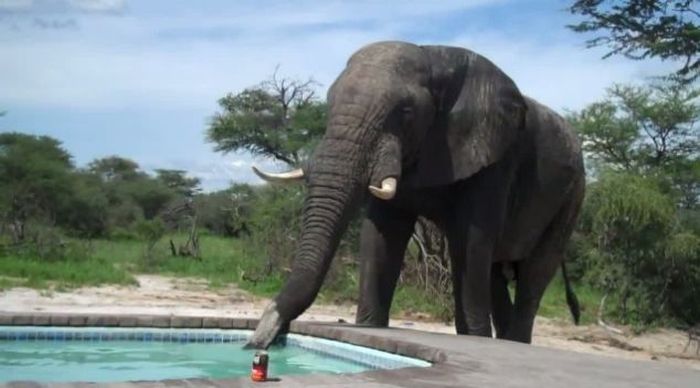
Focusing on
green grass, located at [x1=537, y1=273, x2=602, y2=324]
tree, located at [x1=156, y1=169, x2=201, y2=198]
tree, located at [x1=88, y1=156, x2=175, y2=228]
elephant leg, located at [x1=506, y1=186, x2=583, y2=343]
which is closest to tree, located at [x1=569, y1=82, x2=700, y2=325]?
green grass, located at [x1=537, y1=273, x2=602, y2=324]

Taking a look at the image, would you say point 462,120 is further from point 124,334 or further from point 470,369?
point 124,334

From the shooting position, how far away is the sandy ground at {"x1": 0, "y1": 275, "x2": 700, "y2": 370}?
15195 mm

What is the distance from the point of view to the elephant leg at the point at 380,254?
31.3 feet

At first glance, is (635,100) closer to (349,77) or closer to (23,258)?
(23,258)

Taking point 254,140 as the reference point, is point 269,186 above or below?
below

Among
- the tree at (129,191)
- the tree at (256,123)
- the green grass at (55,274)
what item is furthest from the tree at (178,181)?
the green grass at (55,274)

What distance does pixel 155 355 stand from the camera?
9.76 meters

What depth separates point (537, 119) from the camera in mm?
10195

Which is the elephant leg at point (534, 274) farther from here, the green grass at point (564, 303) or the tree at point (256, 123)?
the tree at point (256, 123)

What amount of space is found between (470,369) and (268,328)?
179 cm

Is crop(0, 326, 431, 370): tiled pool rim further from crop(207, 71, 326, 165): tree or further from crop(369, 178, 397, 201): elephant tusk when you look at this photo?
crop(207, 71, 326, 165): tree

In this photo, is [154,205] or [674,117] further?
[154,205]

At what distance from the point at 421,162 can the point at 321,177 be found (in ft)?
3.99

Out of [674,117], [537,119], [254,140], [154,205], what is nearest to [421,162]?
[537,119]
